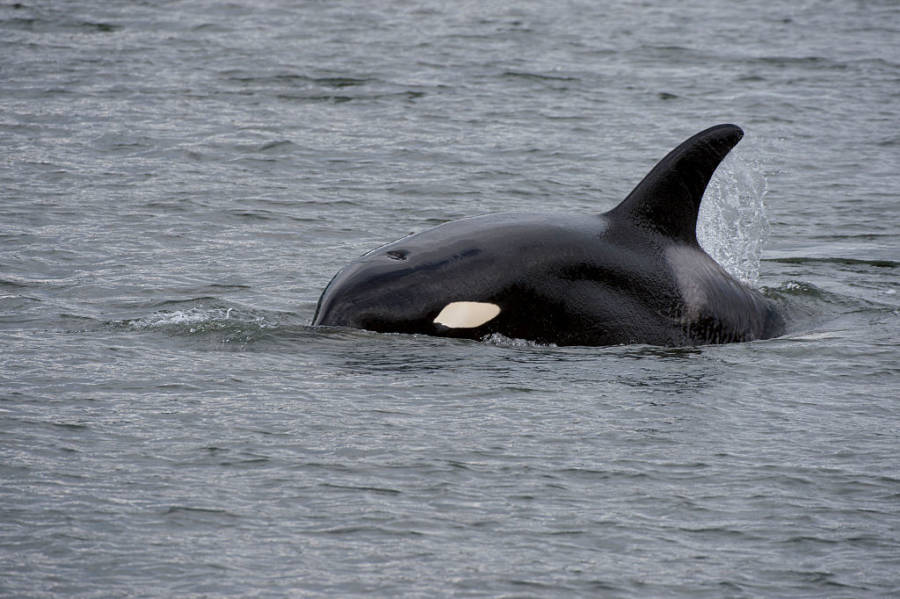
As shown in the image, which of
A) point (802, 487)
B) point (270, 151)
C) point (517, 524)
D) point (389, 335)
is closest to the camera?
point (517, 524)

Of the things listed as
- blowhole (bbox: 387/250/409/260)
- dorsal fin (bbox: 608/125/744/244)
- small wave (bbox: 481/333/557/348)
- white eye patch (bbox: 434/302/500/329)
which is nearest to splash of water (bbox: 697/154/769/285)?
dorsal fin (bbox: 608/125/744/244)

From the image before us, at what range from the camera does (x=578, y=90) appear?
2431 centimetres

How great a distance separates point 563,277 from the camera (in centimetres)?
1010

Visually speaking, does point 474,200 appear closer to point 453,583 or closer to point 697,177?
point 697,177

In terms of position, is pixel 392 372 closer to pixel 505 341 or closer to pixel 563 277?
pixel 505 341

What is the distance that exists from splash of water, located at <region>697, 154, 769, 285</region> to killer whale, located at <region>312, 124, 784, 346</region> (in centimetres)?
208

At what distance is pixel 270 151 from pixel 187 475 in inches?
468

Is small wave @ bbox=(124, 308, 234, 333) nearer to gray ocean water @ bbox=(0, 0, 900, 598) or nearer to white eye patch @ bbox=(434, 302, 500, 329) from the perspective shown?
gray ocean water @ bbox=(0, 0, 900, 598)

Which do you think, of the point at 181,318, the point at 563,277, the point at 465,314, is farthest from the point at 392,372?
the point at 181,318

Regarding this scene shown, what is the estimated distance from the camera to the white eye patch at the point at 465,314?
32.7ft

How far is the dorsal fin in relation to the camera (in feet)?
34.9

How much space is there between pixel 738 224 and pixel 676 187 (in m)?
4.01

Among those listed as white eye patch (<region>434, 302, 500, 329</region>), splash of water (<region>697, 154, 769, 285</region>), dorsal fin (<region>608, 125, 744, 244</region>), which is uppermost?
dorsal fin (<region>608, 125, 744, 244</region>)

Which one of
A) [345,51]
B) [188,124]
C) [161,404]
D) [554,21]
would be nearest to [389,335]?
[161,404]
